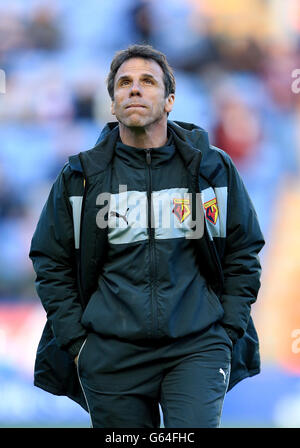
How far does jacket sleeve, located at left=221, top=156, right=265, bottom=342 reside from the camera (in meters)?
3.34

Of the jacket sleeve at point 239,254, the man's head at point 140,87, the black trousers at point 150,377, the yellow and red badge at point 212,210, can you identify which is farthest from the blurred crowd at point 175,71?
the black trousers at point 150,377

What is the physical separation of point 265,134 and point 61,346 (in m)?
2.45

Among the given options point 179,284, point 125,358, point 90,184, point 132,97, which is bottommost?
point 125,358

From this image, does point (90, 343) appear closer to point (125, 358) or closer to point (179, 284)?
point (125, 358)

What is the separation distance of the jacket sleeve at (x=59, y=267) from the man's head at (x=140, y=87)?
0.36m

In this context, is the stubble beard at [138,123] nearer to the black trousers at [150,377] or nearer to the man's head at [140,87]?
the man's head at [140,87]

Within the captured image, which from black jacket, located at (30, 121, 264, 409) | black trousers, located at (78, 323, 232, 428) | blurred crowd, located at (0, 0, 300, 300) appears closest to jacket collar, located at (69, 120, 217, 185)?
black jacket, located at (30, 121, 264, 409)

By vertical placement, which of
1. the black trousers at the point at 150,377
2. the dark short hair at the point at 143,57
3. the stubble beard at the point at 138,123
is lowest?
the black trousers at the point at 150,377

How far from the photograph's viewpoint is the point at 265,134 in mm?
5188

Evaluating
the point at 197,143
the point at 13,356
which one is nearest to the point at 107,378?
the point at 197,143

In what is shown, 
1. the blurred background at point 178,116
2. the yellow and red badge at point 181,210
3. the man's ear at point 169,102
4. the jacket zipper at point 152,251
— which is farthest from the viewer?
the blurred background at point 178,116

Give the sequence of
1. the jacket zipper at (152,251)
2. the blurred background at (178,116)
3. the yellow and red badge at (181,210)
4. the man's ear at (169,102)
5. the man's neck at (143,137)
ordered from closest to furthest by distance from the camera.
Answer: the jacket zipper at (152,251), the yellow and red badge at (181,210), the man's neck at (143,137), the man's ear at (169,102), the blurred background at (178,116)

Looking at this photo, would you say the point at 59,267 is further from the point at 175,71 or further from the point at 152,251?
the point at 175,71

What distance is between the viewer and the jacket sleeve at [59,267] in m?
3.26
